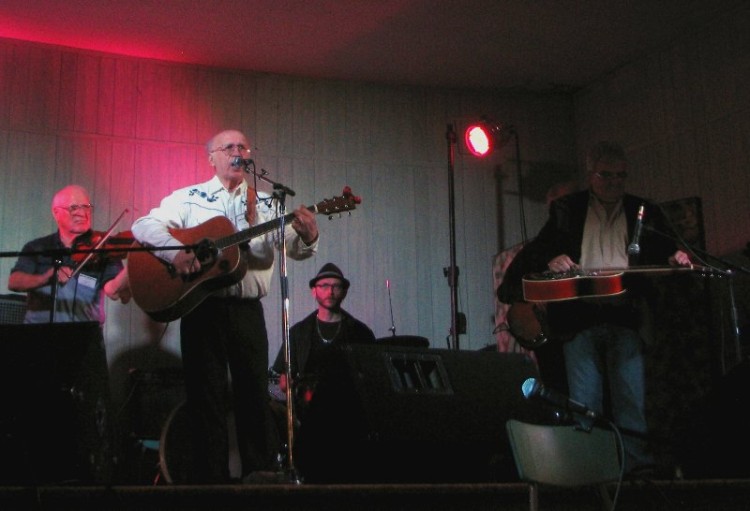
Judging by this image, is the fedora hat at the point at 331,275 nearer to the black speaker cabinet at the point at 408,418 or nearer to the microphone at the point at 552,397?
the black speaker cabinet at the point at 408,418

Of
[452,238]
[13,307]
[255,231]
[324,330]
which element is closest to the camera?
[255,231]

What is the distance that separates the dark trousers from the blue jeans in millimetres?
1473

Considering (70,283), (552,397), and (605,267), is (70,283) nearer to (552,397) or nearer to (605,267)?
(605,267)

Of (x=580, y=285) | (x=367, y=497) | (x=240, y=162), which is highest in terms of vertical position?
(x=240, y=162)

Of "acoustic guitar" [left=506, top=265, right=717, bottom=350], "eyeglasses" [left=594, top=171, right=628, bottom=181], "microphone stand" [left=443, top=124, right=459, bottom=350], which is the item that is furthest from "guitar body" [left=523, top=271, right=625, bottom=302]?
"microphone stand" [left=443, top=124, right=459, bottom=350]

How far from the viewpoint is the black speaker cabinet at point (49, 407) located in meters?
2.77

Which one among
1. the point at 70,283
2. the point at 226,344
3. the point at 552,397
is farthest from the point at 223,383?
the point at 552,397

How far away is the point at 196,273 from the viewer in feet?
13.7

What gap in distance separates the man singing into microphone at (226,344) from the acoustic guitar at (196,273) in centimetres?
5

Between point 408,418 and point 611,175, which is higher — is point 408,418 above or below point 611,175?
below

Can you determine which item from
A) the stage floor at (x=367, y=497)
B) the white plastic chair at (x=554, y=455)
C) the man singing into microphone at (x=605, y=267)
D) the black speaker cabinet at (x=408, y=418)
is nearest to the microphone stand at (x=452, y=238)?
the man singing into microphone at (x=605, y=267)

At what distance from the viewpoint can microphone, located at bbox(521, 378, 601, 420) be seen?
257 cm

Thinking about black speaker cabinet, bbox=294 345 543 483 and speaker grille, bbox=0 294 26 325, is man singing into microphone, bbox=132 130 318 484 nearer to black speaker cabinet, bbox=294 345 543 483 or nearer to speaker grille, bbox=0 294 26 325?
black speaker cabinet, bbox=294 345 543 483

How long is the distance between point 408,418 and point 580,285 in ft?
4.14
